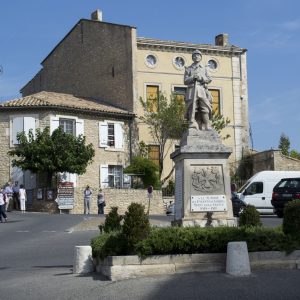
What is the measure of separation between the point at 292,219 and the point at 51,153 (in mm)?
26642

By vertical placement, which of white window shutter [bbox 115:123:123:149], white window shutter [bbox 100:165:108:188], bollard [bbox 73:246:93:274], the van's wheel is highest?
white window shutter [bbox 115:123:123:149]

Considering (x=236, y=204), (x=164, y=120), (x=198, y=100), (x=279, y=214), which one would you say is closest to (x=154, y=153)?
(x=164, y=120)

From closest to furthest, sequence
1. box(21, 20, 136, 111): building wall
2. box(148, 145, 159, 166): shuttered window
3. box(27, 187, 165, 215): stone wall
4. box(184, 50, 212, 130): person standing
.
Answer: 1. box(184, 50, 212, 130): person standing
2. box(27, 187, 165, 215): stone wall
3. box(148, 145, 159, 166): shuttered window
4. box(21, 20, 136, 111): building wall

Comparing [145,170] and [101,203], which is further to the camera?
[145,170]

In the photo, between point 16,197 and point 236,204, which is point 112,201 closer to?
point 16,197

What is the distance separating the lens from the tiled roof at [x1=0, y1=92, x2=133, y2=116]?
1550 inches

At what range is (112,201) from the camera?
38156 millimetres

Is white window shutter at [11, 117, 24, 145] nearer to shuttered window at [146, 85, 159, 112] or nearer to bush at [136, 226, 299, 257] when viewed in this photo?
shuttered window at [146, 85, 159, 112]

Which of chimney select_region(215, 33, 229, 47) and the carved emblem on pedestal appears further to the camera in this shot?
chimney select_region(215, 33, 229, 47)

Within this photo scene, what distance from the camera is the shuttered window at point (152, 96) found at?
140 feet

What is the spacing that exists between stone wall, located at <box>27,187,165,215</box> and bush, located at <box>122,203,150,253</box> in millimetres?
Answer: 26249

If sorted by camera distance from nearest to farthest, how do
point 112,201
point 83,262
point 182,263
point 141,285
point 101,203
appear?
point 141,285 < point 182,263 < point 83,262 < point 101,203 < point 112,201

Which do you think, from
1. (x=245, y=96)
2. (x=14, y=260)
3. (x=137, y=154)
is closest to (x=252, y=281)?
(x=14, y=260)

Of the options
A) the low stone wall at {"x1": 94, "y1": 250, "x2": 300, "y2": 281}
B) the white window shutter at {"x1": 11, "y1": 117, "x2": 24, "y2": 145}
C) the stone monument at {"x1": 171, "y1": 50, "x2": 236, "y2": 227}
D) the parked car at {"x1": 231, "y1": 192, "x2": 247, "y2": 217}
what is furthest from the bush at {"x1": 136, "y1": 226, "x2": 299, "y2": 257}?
the white window shutter at {"x1": 11, "y1": 117, "x2": 24, "y2": 145}
